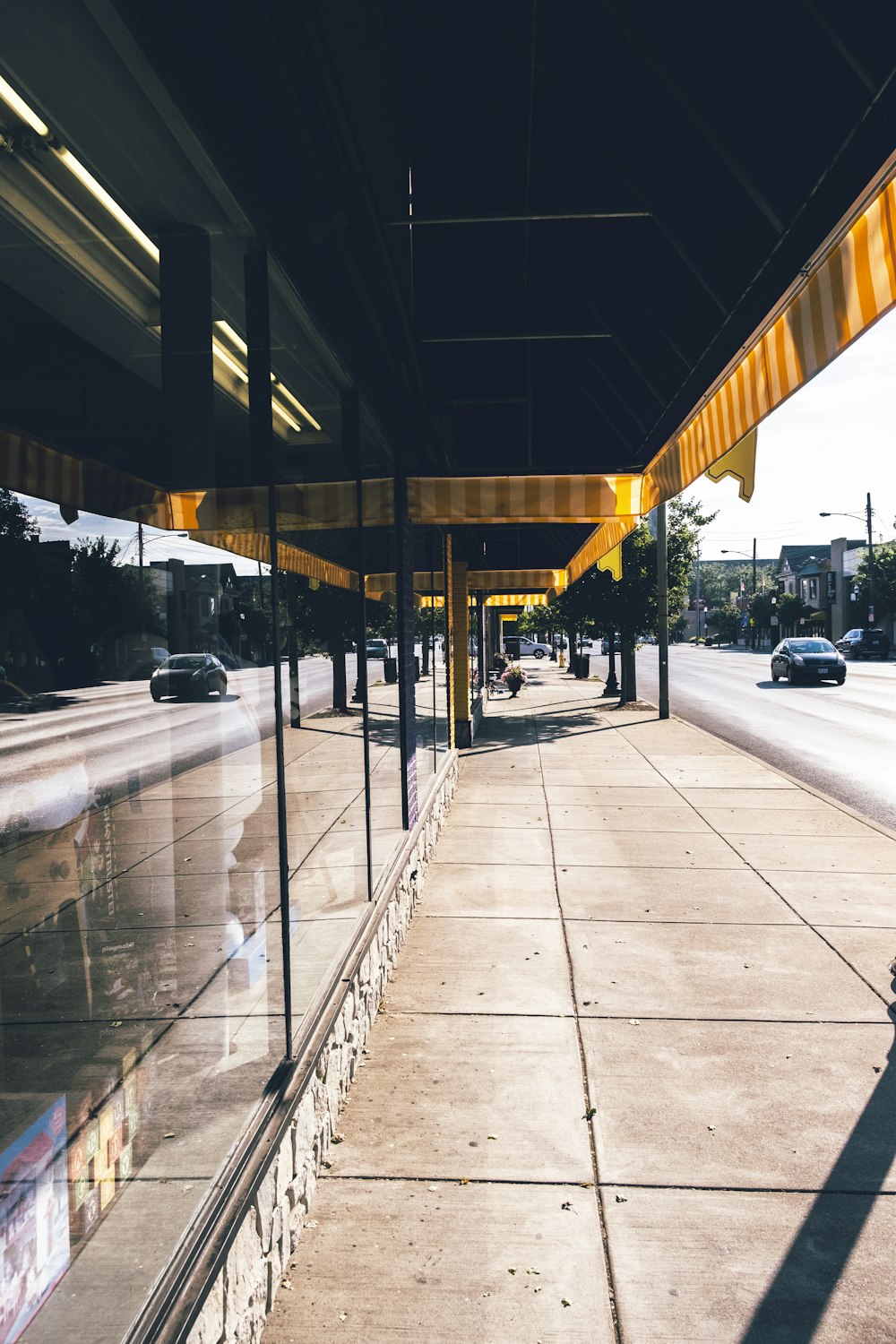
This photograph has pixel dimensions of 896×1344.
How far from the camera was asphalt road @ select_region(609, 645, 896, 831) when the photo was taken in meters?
12.4

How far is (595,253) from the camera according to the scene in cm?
562

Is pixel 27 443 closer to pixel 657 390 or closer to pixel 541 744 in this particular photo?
pixel 657 390

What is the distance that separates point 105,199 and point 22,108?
0.43 m

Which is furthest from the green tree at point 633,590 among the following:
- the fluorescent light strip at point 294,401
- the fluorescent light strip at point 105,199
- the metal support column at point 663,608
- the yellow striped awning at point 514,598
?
the fluorescent light strip at point 105,199

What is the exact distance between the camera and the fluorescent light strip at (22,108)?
198 centimetres

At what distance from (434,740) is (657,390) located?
501cm

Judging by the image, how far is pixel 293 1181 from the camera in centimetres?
321

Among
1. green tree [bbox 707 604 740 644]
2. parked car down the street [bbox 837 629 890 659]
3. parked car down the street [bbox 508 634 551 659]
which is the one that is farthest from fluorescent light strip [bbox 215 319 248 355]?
green tree [bbox 707 604 740 644]

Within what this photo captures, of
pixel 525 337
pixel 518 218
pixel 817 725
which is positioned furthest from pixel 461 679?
pixel 518 218

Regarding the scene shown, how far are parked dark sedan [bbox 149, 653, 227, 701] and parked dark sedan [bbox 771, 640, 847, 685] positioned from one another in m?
29.4

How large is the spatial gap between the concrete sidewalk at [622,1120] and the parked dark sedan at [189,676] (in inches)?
75.7

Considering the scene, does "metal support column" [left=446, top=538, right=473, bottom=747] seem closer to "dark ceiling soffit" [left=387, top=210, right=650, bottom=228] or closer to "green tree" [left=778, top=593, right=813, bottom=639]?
"dark ceiling soffit" [left=387, top=210, right=650, bottom=228]

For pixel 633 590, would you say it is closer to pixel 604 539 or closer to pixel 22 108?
pixel 604 539

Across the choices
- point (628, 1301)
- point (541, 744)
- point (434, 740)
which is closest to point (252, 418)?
point (628, 1301)
